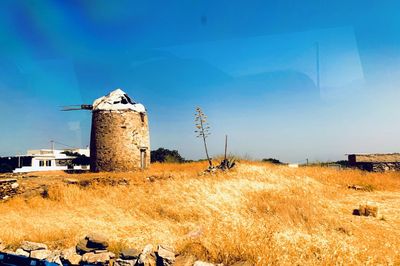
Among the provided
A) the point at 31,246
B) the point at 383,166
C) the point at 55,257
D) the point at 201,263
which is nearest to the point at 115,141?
the point at 31,246

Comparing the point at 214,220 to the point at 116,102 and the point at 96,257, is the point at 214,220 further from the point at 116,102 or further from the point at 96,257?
the point at 116,102

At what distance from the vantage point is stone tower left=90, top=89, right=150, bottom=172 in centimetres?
1895

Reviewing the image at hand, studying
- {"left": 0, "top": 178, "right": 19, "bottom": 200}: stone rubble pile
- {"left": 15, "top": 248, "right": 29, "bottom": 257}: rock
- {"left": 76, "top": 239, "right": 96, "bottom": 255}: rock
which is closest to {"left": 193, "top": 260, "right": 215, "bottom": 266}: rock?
{"left": 76, "top": 239, "right": 96, "bottom": 255}: rock

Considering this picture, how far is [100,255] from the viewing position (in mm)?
5547

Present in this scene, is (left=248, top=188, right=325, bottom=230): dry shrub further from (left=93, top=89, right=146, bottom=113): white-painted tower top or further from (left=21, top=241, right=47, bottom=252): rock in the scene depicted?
(left=93, top=89, right=146, bottom=113): white-painted tower top

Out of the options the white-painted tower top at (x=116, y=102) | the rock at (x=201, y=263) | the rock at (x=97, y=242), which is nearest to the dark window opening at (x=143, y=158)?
the white-painted tower top at (x=116, y=102)

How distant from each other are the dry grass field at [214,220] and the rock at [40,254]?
426mm

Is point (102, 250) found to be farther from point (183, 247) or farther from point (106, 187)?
point (106, 187)

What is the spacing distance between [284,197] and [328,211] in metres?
1.40

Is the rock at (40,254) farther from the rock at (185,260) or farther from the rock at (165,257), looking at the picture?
the rock at (185,260)

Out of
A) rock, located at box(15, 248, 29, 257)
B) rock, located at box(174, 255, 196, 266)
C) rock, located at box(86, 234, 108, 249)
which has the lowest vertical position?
rock, located at box(15, 248, 29, 257)

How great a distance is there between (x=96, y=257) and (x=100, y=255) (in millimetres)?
78

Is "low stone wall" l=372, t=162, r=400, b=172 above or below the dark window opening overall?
below

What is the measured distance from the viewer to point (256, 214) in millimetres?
8102
